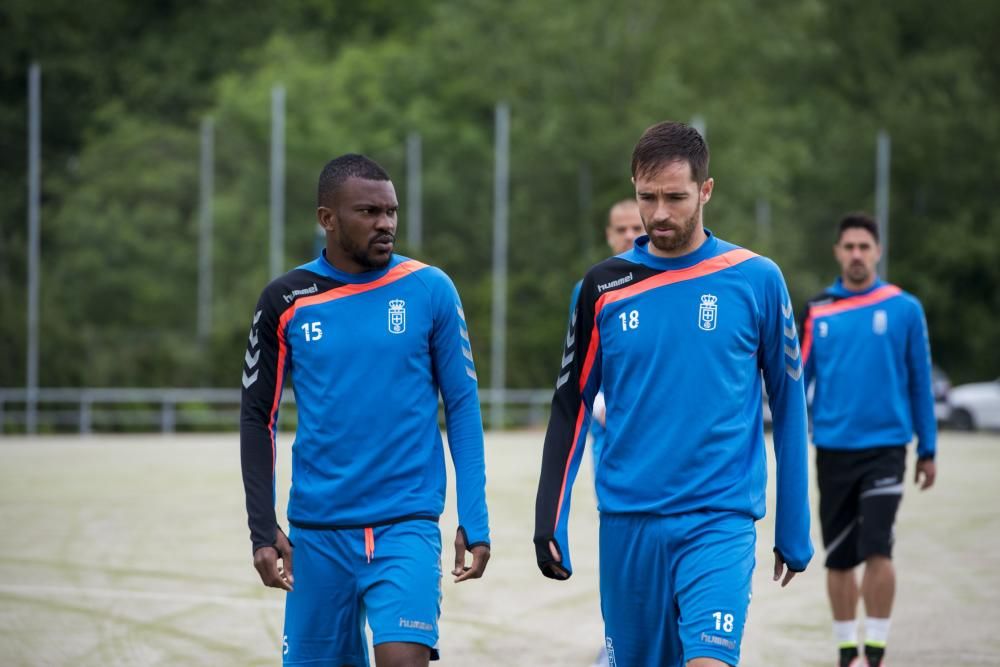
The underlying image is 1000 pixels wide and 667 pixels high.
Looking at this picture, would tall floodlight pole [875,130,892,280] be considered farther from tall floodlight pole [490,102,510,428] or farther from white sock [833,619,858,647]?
white sock [833,619,858,647]

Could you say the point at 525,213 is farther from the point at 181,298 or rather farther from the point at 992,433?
the point at 992,433

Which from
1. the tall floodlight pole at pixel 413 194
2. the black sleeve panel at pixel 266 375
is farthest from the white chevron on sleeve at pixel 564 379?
the tall floodlight pole at pixel 413 194

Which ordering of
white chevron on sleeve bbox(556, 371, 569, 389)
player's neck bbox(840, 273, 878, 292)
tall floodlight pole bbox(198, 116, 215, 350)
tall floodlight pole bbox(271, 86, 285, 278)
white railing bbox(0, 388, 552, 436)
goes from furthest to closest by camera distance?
tall floodlight pole bbox(198, 116, 215, 350) < tall floodlight pole bbox(271, 86, 285, 278) < white railing bbox(0, 388, 552, 436) < player's neck bbox(840, 273, 878, 292) < white chevron on sleeve bbox(556, 371, 569, 389)

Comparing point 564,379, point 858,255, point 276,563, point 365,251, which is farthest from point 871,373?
point 276,563

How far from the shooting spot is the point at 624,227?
9.15 meters

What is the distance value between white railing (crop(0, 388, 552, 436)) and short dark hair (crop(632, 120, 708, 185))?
107 ft

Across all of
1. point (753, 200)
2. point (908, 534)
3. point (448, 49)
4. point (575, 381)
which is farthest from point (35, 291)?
point (575, 381)

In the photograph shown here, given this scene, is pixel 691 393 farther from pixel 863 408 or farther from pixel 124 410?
pixel 124 410

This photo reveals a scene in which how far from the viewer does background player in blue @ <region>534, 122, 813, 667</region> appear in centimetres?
530

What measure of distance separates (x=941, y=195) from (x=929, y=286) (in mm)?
4023

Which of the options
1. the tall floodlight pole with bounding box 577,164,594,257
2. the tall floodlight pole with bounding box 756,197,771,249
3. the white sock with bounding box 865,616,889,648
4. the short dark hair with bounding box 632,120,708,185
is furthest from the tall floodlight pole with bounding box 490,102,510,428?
the short dark hair with bounding box 632,120,708,185

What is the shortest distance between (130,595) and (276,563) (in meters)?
6.70

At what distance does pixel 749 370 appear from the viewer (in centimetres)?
539

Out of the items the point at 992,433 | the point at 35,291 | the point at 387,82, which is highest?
the point at 387,82
